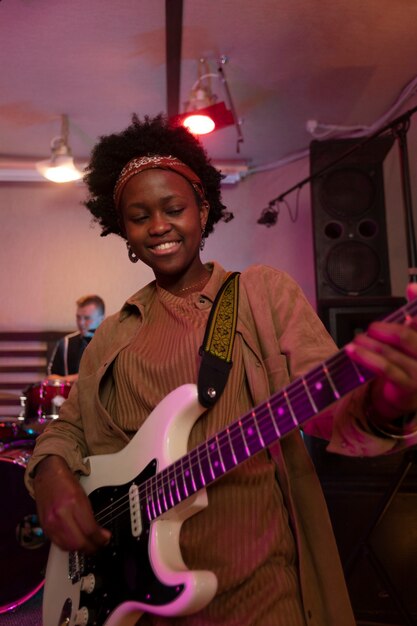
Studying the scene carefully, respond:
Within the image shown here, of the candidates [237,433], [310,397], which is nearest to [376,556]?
[237,433]

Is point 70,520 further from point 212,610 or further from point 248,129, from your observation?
point 248,129

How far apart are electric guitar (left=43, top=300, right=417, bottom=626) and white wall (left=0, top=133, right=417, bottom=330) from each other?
5215mm

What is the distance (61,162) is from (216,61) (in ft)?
5.81

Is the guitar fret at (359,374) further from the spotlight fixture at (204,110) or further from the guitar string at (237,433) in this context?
the spotlight fixture at (204,110)

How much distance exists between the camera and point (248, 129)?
5.68 metres

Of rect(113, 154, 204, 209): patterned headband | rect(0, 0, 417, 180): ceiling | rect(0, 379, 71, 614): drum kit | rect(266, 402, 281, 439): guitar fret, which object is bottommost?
rect(0, 379, 71, 614): drum kit

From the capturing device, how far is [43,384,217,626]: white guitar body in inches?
43.2

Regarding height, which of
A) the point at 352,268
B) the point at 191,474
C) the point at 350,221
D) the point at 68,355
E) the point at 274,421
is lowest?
the point at 191,474

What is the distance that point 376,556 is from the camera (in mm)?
2611

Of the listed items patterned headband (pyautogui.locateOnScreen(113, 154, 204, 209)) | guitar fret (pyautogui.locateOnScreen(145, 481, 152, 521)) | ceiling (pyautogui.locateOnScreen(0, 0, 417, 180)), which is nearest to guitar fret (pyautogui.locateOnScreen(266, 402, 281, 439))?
guitar fret (pyautogui.locateOnScreen(145, 481, 152, 521))

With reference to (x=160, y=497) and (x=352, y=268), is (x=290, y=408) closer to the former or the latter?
(x=160, y=497)


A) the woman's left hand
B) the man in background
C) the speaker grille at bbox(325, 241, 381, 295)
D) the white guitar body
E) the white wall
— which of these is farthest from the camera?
the white wall

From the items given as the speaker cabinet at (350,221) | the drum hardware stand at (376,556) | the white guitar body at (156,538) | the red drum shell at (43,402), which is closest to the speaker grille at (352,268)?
the speaker cabinet at (350,221)

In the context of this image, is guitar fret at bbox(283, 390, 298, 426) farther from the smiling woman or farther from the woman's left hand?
the woman's left hand
